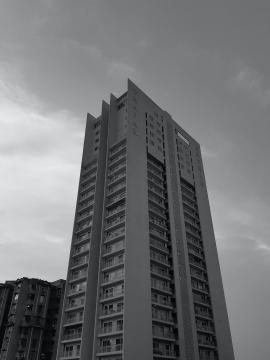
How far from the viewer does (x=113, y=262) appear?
2359 inches

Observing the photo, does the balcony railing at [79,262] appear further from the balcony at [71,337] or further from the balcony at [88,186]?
the balcony at [88,186]

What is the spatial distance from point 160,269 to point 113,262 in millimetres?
9282

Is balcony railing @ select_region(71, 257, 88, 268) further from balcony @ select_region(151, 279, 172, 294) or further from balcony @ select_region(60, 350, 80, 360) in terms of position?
balcony @ select_region(60, 350, 80, 360)

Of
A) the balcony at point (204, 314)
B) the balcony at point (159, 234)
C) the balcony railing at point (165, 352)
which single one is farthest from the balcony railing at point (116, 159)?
the balcony railing at point (165, 352)

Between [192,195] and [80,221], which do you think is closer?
[80,221]

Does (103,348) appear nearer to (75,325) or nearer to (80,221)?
(75,325)

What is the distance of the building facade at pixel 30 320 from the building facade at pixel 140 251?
66.2ft

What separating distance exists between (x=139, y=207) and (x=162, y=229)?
7.62 metres

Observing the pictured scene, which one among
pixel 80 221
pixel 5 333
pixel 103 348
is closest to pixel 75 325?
pixel 103 348

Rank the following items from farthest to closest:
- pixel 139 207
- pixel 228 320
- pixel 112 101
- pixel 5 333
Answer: pixel 112 101 < pixel 5 333 < pixel 228 320 < pixel 139 207

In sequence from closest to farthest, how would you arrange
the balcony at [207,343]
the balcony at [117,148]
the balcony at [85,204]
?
the balcony at [207,343] → the balcony at [85,204] → the balcony at [117,148]

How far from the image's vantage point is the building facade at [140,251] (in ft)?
174

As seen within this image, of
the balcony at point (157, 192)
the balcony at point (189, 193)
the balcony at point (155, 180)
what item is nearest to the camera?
the balcony at point (157, 192)

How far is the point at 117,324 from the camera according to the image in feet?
172
